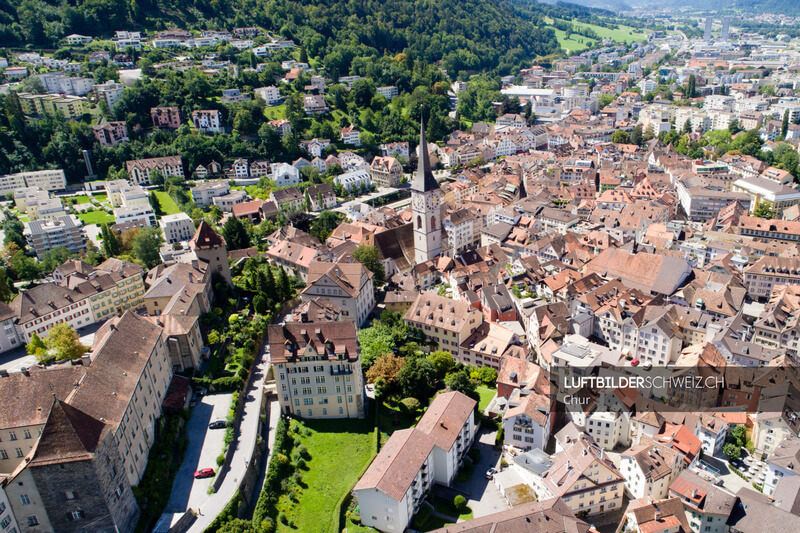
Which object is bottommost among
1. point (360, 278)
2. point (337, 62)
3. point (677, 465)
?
point (677, 465)

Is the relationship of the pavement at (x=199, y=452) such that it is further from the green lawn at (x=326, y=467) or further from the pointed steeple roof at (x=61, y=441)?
the pointed steeple roof at (x=61, y=441)

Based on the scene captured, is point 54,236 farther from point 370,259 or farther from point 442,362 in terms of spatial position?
point 442,362

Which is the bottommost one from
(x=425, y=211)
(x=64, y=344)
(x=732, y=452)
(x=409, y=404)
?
(x=732, y=452)

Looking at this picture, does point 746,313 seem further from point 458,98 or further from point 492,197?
point 458,98

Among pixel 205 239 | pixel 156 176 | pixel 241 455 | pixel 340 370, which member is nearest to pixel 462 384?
pixel 340 370

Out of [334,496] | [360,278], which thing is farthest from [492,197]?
[334,496]

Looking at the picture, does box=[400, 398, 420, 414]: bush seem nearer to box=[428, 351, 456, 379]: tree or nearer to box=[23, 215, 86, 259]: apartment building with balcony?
box=[428, 351, 456, 379]: tree
